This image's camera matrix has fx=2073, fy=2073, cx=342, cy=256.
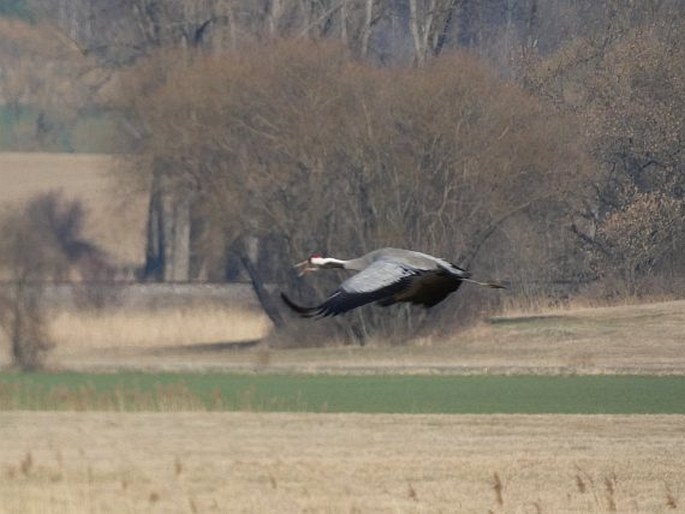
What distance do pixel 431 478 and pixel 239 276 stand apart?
35563 millimetres

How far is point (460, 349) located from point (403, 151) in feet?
16.0

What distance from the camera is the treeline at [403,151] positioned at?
41938 mm

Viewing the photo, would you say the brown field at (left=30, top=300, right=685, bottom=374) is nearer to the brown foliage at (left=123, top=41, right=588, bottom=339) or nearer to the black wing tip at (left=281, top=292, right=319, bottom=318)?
the brown foliage at (left=123, top=41, right=588, bottom=339)

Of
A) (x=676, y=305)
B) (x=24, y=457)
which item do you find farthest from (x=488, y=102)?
(x=24, y=457)

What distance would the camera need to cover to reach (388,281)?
13.7 m

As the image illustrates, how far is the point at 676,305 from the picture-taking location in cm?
4166

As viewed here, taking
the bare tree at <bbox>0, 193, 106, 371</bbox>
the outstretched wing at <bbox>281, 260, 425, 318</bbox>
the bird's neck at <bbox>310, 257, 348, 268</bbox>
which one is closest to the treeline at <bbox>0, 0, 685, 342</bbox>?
the bare tree at <bbox>0, 193, 106, 371</bbox>

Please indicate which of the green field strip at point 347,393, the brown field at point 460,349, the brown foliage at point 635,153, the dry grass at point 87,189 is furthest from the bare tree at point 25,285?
the dry grass at point 87,189

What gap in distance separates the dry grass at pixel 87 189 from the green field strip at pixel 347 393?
83.8 ft

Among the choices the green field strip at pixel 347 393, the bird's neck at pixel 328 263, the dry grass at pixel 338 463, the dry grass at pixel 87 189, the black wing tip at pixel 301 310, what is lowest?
the dry grass at pixel 87 189

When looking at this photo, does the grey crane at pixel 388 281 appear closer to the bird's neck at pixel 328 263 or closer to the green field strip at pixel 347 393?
the bird's neck at pixel 328 263

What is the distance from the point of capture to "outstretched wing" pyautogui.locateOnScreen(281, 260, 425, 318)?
1356 centimetres

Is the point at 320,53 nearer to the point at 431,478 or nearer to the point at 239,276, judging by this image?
the point at 239,276

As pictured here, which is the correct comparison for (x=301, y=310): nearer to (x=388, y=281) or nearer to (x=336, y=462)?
(x=388, y=281)
